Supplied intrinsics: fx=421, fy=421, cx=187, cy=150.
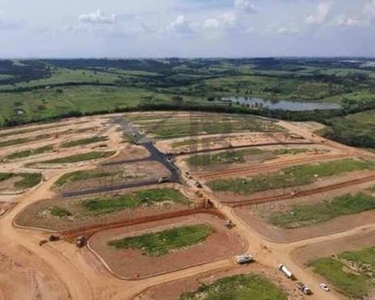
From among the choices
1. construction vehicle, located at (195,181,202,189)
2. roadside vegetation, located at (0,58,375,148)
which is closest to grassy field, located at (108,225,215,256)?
construction vehicle, located at (195,181,202,189)

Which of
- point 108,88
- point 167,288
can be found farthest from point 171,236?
point 108,88

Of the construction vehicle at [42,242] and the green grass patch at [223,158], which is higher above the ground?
the green grass patch at [223,158]

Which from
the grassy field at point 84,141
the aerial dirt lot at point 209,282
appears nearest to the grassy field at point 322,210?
the aerial dirt lot at point 209,282

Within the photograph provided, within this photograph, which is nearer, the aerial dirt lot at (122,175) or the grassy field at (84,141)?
the aerial dirt lot at (122,175)

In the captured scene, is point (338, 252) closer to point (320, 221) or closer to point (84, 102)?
point (320, 221)

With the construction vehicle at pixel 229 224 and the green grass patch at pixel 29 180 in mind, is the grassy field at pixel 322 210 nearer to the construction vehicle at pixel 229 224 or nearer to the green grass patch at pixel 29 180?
the construction vehicle at pixel 229 224

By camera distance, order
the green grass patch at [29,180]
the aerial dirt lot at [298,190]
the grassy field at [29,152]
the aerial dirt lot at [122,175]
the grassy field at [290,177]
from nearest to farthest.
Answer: the aerial dirt lot at [298,190] → the aerial dirt lot at [122,175] → the grassy field at [290,177] → the green grass patch at [29,180] → the grassy field at [29,152]

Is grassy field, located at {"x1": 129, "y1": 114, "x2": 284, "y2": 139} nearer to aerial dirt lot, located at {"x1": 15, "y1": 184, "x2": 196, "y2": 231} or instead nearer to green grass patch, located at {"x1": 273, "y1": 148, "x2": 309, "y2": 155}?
green grass patch, located at {"x1": 273, "y1": 148, "x2": 309, "y2": 155}

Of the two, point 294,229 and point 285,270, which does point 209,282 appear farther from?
point 294,229
